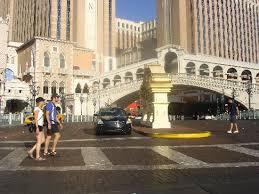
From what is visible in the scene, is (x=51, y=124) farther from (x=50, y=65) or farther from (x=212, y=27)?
(x=212, y=27)

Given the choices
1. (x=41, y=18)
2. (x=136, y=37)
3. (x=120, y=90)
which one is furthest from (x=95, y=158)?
(x=136, y=37)

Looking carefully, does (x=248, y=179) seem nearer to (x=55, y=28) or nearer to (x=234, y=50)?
(x=55, y=28)

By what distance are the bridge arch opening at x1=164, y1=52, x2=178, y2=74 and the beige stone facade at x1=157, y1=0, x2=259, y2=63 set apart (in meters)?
28.0

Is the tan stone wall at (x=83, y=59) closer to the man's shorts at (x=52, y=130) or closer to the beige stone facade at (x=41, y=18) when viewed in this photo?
the beige stone facade at (x=41, y=18)

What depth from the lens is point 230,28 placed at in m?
123

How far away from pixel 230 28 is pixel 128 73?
2384 inches

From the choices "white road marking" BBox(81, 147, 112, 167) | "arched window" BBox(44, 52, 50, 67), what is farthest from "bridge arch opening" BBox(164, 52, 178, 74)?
"white road marking" BBox(81, 147, 112, 167)

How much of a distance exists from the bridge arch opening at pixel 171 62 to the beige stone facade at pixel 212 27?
28.0 m

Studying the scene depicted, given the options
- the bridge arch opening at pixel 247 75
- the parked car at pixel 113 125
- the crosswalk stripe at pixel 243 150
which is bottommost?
the crosswalk stripe at pixel 243 150

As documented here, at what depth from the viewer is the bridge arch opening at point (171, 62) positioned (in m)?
78.7

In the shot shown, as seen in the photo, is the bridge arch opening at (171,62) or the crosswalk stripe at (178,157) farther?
the bridge arch opening at (171,62)

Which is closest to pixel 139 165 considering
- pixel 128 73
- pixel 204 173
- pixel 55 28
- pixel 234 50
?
pixel 204 173

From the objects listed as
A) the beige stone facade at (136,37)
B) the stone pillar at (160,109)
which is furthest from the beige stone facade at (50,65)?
the stone pillar at (160,109)

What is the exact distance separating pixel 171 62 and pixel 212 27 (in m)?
42.5
